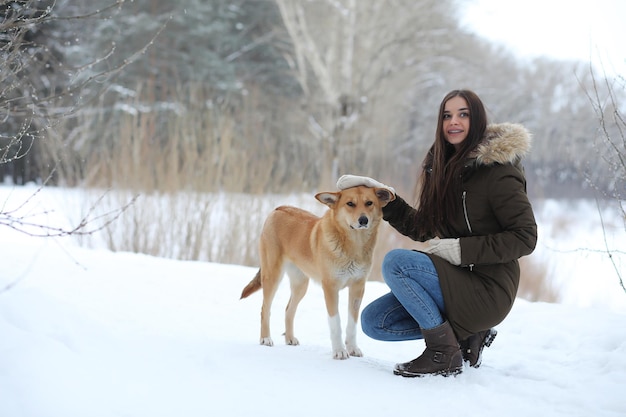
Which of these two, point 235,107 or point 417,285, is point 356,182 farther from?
point 235,107

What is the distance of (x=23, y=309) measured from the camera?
111 inches

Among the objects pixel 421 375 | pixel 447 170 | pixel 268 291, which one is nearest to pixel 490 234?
pixel 447 170

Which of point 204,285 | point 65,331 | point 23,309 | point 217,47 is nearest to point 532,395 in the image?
point 65,331

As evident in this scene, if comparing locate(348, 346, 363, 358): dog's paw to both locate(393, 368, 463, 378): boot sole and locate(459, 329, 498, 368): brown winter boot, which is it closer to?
locate(393, 368, 463, 378): boot sole

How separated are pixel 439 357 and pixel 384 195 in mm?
1032

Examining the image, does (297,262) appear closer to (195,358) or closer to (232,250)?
(195,358)

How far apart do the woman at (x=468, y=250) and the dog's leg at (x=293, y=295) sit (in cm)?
100

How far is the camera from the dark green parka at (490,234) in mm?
2779

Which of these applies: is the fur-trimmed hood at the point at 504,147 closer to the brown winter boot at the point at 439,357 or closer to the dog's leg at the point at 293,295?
the brown winter boot at the point at 439,357

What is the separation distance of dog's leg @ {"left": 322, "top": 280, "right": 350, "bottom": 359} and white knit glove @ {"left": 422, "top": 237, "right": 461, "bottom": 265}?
2.27 feet

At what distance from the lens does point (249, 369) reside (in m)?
2.80

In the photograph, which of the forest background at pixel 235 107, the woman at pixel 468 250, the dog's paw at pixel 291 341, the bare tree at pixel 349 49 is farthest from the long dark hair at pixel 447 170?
the bare tree at pixel 349 49

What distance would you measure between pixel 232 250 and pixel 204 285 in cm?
227

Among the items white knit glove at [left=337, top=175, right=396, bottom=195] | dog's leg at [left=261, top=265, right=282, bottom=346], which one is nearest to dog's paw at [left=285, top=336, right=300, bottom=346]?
dog's leg at [left=261, top=265, right=282, bottom=346]
